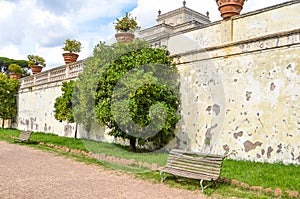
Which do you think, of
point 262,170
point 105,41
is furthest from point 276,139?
point 105,41

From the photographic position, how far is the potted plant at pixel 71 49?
47.3 ft

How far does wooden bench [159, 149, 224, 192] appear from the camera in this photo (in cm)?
511

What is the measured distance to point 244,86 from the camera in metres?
7.40

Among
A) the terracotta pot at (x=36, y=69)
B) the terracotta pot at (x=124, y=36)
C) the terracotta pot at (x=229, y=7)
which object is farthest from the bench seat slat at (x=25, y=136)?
the terracotta pot at (x=229, y=7)

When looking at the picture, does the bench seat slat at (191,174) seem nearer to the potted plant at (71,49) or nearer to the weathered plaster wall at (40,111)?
the weathered plaster wall at (40,111)

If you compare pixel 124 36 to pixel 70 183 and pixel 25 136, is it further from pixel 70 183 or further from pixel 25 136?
pixel 70 183

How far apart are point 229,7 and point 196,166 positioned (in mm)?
4638

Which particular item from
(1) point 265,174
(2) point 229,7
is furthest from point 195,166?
(2) point 229,7

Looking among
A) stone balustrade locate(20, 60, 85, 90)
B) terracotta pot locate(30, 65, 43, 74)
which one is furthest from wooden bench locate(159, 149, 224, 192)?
terracotta pot locate(30, 65, 43, 74)

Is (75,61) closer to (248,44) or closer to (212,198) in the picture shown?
(248,44)

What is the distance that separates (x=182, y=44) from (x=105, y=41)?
247cm

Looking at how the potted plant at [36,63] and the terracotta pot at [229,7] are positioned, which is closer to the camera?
the terracotta pot at [229,7]

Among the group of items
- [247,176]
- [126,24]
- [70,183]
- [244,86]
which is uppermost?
[126,24]

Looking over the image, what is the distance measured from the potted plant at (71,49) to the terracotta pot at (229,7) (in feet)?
27.3
